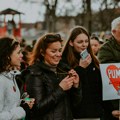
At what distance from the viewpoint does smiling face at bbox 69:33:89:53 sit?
5.27 m

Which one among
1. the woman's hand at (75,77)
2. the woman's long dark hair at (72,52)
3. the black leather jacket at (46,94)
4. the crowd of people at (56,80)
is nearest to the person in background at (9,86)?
the crowd of people at (56,80)

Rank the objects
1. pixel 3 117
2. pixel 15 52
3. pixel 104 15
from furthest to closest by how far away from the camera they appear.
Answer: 1. pixel 104 15
2. pixel 15 52
3. pixel 3 117

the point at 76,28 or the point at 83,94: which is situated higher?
the point at 76,28

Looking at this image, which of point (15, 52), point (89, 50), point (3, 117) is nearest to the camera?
point (3, 117)

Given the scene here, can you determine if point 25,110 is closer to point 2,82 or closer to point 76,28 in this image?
point 2,82

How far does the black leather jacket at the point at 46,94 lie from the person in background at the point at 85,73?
38cm

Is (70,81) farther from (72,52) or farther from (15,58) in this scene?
(72,52)

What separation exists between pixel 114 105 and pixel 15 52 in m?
1.50

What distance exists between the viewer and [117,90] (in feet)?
16.4

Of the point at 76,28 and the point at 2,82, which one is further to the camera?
the point at 76,28

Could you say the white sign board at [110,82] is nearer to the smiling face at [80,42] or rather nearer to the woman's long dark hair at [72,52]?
the woman's long dark hair at [72,52]

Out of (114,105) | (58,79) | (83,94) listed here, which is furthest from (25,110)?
(114,105)

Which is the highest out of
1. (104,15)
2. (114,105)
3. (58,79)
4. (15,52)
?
(104,15)

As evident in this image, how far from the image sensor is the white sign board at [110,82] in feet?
16.4
